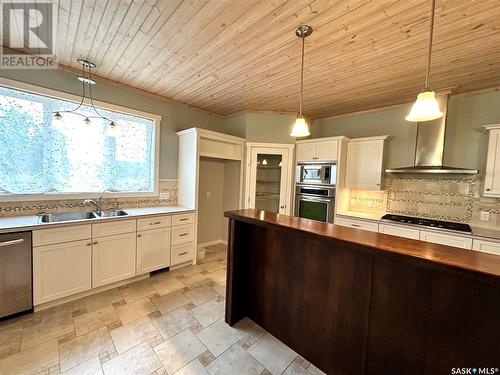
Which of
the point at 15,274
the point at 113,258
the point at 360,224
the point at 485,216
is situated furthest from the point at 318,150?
the point at 15,274

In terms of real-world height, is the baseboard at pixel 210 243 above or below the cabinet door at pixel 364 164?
below

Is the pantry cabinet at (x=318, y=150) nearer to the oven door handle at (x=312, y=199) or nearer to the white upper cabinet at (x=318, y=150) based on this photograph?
the white upper cabinet at (x=318, y=150)

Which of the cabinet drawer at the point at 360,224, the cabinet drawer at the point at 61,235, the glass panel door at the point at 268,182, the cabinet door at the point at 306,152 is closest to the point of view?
the cabinet drawer at the point at 61,235

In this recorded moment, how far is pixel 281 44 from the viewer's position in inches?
77.6

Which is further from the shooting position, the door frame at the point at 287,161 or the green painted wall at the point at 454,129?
the door frame at the point at 287,161

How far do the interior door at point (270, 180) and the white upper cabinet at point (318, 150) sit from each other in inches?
10.9

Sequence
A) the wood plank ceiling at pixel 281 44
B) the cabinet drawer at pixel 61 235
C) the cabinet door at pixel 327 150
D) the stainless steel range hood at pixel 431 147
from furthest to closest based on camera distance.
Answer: the cabinet door at pixel 327 150
the stainless steel range hood at pixel 431 147
the cabinet drawer at pixel 61 235
the wood plank ceiling at pixel 281 44

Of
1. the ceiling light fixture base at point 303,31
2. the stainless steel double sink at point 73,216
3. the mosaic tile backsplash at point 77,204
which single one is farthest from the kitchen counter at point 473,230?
the stainless steel double sink at point 73,216

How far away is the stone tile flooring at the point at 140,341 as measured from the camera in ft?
5.20

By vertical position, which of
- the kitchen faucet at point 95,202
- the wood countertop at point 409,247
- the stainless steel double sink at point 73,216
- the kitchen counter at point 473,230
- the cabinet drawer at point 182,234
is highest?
the wood countertop at point 409,247

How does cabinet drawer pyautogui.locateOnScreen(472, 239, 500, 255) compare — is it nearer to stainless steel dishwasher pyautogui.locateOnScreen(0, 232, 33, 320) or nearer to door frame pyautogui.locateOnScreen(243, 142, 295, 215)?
door frame pyautogui.locateOnScreen(243, 142, 295, 215)

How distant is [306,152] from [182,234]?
2.61 m

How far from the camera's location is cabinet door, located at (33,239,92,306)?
2104 millimetres

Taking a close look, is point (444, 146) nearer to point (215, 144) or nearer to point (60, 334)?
point (215, 144)
